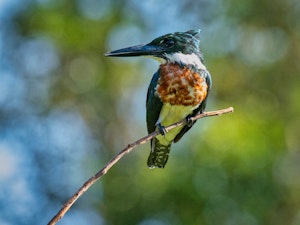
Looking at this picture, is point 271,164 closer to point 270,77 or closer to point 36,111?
point 270,77

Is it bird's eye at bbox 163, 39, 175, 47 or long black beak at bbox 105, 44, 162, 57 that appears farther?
bird's eye at bbox 163, 39, 175, 47

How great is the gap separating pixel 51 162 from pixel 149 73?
79.4 inches

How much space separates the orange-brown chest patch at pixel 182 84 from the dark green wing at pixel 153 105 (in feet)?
0.26

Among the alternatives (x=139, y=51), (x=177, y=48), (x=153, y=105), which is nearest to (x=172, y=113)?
(x=153, y=105)

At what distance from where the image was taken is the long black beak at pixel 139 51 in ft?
14.1

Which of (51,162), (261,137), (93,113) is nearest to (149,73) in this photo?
(93,113)

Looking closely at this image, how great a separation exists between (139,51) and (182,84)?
43cm

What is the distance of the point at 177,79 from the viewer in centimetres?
482

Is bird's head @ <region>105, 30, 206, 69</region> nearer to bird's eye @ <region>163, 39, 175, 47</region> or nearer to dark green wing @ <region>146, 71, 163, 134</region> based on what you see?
bird's eye @ <region>163, 39, 175, 47</region>

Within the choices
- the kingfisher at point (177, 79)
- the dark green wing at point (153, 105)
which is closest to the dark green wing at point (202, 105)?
the kingfisher at point (177, 79)

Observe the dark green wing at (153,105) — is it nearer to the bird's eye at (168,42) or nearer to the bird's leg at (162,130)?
the bird's leg at (162,130)

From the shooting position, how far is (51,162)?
42.3ft

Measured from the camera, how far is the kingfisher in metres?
4.73

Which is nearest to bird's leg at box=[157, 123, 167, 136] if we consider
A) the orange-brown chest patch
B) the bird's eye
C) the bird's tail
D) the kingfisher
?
the kingfisher
